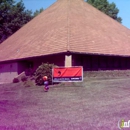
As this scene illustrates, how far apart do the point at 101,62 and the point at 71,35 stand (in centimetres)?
370

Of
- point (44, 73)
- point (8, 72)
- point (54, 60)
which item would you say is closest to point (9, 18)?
point (8, 72)

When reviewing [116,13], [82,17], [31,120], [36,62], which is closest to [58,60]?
[36,62]

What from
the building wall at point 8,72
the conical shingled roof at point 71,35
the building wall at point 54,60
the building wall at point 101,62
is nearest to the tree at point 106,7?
the conical shingled roof at point 71,35

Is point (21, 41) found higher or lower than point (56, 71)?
higher

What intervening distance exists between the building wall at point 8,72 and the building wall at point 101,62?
7660mm

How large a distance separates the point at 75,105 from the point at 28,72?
50.0 feet

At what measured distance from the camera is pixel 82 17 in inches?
1034

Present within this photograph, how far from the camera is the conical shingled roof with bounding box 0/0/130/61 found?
69.3ft

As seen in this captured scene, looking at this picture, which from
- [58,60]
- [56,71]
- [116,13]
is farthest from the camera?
[116,13]

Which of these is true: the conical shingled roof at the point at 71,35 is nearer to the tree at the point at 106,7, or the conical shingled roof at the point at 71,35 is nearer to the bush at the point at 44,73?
the bush at the point at 44,73

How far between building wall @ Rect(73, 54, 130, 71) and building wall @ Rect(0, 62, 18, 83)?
766cm

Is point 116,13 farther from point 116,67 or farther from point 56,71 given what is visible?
point 56,71

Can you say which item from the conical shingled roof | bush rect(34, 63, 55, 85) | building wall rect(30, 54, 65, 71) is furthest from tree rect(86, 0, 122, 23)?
bush rect(34, 63, 55, 85)

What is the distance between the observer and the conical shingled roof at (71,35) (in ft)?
69.3
